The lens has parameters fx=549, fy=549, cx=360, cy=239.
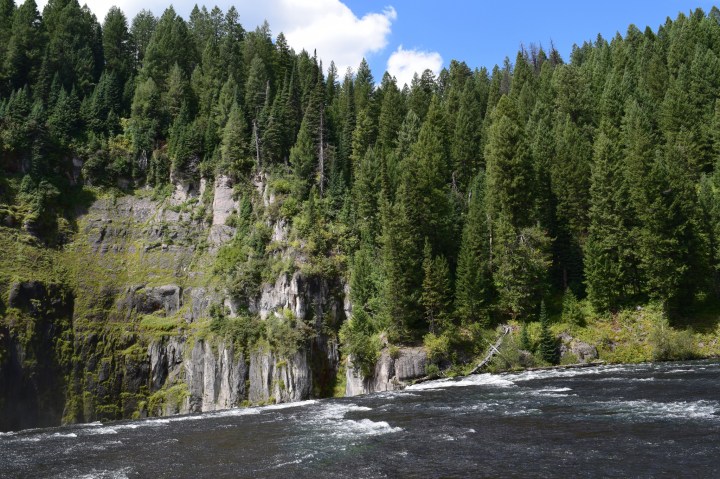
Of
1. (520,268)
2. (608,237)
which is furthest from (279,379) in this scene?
(608,237)

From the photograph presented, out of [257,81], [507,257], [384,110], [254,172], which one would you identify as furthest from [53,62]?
[507,257]

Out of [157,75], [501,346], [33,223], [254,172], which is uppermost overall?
[157,75]

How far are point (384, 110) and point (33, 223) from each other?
161 ft

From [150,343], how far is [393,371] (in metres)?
29.6

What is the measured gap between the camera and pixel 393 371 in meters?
49.2

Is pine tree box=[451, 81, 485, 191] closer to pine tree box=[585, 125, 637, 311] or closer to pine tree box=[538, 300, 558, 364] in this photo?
pine tree box=[585, 125, 637, 311]

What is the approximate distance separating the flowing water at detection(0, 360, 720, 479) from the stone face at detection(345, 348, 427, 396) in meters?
11.0

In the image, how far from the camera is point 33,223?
68625 mm

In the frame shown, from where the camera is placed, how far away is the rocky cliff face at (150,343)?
56031 millimetres

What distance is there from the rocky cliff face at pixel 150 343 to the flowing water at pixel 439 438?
19641 millimetres

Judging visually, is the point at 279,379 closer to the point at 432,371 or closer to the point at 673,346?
the point at 432,371

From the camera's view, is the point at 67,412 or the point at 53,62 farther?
the point at 53,62

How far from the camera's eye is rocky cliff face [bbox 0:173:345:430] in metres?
56.0

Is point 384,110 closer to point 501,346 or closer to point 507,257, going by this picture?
point 507,257
